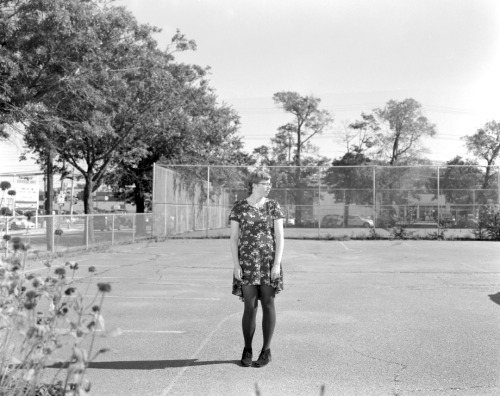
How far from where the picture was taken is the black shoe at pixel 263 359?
17.0 ft

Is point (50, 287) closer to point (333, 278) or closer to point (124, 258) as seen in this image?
point (333, 278)

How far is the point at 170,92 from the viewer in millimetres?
25156

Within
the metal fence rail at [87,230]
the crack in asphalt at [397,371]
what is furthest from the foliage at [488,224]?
the crack in asphalt at [397,371]

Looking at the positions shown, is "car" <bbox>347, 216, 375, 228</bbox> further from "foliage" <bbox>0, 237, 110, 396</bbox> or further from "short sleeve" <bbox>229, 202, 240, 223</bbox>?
"foliage" <bbox>0, 237, 110, 396</bbox>

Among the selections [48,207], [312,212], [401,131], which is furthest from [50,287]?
[401,131]

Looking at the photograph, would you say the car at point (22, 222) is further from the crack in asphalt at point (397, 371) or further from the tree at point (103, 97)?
the tree at point (103, 97)

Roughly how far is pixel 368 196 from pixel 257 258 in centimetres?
2269

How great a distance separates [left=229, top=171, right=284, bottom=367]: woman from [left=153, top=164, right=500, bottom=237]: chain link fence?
832 inches

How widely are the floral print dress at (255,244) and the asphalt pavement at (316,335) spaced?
79 centimetres

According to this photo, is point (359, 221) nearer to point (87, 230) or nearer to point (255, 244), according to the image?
point (87, 230)

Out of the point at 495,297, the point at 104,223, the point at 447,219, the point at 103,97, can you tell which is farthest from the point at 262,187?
the point at 447,219

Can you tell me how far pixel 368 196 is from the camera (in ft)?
89.1

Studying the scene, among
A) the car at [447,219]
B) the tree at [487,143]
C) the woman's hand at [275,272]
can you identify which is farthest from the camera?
the tree at [487,143]

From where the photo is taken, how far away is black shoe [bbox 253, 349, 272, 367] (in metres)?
5.19
